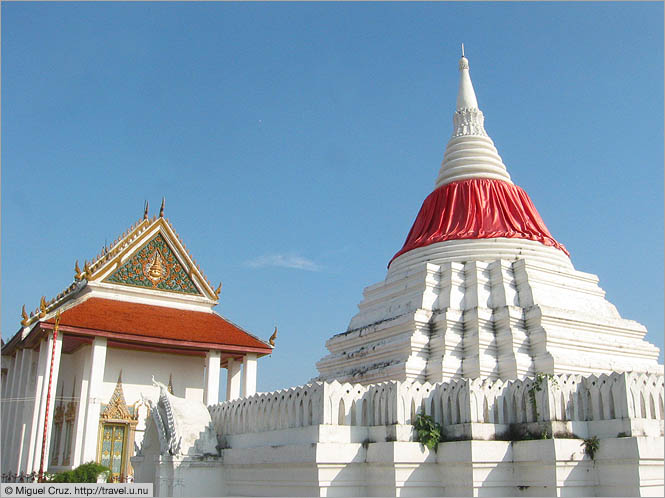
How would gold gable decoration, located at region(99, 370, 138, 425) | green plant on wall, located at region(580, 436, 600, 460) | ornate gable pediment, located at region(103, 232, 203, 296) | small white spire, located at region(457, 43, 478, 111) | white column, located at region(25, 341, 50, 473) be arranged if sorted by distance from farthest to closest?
small white spire, located at region(457, 43, 478, 111) → ornate gable pediment, located at region(103, 232, 203, 296) → gold gable decoration, located at region(99, 370, 138, 425) → white column, located at region(25, 341, 50, 473) → green plant on wall, located at region(580, 436, 600, 460)

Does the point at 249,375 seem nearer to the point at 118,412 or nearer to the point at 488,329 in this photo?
the point at 118,412

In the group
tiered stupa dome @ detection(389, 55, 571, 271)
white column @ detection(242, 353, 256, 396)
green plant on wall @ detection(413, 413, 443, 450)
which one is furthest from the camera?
white column @ detection(242, 353, 256, 396)

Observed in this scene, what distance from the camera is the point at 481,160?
21.4m

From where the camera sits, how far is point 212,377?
1928 cm

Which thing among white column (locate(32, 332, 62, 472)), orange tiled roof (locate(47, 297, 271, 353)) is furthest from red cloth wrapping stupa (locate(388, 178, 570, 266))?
white column (locate(32, 332, 62, 472))

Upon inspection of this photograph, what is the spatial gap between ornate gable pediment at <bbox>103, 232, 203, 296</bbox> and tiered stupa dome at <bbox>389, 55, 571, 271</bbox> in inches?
264

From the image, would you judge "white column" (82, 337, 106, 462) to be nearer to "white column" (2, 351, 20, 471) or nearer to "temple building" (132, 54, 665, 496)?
"temple building" (132, 54, 665, 496)

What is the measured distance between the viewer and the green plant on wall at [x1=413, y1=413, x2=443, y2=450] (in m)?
10.9

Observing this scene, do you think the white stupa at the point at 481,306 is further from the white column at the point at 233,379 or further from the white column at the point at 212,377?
the white column at the point at 233,379

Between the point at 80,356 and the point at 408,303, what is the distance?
9795 mm

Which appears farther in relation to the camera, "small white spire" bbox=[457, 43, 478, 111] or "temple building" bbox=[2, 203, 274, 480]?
"small white spire" bbox=[457, 43, 478, 111]

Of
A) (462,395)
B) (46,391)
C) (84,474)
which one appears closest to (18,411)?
(46,391)

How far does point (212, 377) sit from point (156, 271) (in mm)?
4141

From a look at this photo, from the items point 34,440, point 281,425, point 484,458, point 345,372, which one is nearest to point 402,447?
point 484,458
